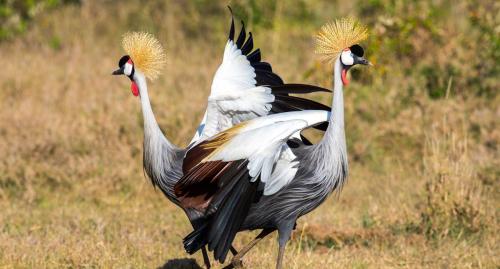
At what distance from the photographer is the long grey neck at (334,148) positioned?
4.72m

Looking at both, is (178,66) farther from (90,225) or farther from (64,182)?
(90,225)

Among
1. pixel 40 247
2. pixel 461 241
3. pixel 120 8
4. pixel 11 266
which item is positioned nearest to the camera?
pixel 11 266

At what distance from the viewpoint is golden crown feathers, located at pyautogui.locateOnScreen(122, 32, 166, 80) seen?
17.4 feet

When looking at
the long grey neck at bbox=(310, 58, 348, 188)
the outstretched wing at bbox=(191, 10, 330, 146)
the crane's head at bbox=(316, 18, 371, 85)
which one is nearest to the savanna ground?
the long grey neck at bbox=(310, 58, 348, 188)

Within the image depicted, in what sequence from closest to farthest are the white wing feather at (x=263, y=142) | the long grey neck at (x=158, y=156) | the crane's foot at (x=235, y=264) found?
1. the white wing feather at (x=263, y=142)
2. the crane's foot at (x=235, y=264)
3. the long grey neck at (x=158, y=156)

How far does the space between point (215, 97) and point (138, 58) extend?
49 centimetres

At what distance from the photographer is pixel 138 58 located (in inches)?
209

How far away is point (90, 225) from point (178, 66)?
430cm

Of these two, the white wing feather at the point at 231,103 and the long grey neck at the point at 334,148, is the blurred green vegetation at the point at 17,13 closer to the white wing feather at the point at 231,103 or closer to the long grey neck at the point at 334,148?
the white wing feather at the point at 231,103

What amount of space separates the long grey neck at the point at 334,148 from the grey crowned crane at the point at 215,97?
403 millimetres

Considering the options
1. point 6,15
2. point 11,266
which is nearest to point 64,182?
point 11,266

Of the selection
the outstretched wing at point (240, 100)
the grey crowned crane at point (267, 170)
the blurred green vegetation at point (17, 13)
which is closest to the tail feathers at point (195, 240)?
the grey crowned crane at point (267, 170)

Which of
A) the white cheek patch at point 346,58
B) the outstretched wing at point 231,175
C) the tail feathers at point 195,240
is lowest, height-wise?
the tail feathers at point 195,240

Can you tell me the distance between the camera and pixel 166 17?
12.2 metres
